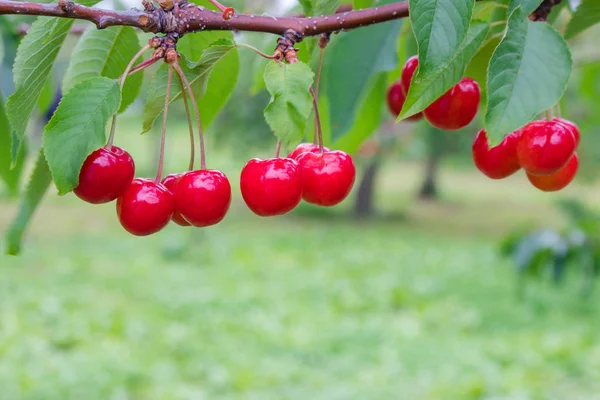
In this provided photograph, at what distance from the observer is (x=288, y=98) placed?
67 centimetres

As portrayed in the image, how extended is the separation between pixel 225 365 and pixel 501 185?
13.4m

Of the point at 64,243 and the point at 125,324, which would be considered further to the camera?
the point at 64,243

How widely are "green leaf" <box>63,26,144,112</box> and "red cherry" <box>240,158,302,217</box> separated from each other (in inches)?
8.3

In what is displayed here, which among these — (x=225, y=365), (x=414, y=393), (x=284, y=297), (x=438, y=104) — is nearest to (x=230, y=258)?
(x=284, y=297)

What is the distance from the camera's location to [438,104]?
87 cm

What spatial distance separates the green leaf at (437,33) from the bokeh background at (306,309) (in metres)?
0.77

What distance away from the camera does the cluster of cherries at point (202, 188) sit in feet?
2.32

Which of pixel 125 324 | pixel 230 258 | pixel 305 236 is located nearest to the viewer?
pixel 125 324

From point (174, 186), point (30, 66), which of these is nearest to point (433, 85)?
point (174, 186)

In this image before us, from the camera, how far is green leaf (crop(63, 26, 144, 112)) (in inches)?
34.2

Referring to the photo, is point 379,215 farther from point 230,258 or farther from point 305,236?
point 230,258

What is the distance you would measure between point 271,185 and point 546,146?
1.00 ft

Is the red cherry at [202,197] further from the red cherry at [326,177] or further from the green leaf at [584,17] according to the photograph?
the green leaf at [584,17]

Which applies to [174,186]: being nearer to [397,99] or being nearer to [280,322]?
[397,99]
